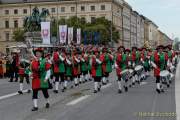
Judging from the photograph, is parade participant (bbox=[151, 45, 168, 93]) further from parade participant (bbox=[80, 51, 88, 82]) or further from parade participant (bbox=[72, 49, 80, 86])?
parade participant (bbox=[80, 51, 88, 82])

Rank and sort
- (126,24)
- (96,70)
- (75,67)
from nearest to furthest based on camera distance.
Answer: (96,70), (75,67), (126,24)

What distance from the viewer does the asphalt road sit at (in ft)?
→ 43.6

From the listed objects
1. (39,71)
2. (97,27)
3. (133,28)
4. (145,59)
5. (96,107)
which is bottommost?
(96,107)

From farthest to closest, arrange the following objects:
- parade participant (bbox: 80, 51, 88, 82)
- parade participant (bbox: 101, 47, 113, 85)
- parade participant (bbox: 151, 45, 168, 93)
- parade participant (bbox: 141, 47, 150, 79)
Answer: parade participant (bbox: 141, 47, 150, 79) → parade participant (bbox: 80, 51, 88, 82) → parade participant (bbox: 101, 47, 113, 85) → parade participant (bbox: 151, 45, 168, 93)

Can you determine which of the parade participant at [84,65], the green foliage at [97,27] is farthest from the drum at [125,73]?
the green foliage at [97,27]

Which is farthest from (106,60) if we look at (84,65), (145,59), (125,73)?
(145,59)

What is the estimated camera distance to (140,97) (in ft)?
60.8

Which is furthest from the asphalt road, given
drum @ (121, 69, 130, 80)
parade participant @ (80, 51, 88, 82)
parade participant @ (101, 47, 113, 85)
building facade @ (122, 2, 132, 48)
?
building facade @ (122, 2, 132, 48)

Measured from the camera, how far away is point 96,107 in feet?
50.8

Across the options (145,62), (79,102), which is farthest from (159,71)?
(145,62)

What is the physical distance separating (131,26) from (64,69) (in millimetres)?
154197

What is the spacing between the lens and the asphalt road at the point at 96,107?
43.6ft

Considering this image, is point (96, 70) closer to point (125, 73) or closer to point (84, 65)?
point (125, 73)

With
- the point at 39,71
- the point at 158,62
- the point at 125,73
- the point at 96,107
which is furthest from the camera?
the point at 125,73
